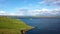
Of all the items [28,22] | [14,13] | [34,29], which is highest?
[14,13]

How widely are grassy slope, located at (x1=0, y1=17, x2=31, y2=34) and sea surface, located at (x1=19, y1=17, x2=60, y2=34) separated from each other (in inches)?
4.0

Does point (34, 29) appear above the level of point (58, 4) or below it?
below

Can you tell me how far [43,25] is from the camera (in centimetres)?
206

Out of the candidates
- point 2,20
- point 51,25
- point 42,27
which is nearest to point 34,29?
point 42,27

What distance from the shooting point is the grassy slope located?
205 cm

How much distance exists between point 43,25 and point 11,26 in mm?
583

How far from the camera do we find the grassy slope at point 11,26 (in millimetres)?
2055

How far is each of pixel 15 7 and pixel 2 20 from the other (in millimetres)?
340

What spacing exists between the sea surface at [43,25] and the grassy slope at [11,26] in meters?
0.10

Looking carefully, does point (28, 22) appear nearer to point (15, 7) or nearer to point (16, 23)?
point (16, 23)

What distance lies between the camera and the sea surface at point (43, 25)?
2031mm

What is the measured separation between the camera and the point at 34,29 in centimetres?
203

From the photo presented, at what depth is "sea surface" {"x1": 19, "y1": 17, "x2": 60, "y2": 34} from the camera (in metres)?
2.03

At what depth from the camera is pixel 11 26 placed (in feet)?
6.81
